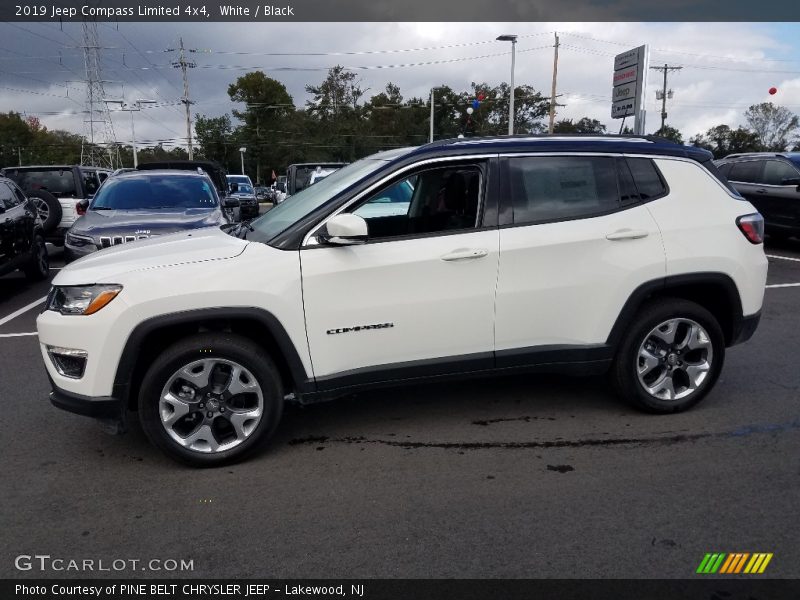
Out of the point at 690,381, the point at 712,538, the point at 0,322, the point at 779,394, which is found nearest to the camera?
the point at 712,538

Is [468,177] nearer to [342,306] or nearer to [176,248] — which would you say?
[342,306]

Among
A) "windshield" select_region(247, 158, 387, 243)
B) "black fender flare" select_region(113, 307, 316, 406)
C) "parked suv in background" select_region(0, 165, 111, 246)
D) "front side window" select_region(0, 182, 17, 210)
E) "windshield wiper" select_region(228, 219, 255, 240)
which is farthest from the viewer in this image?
"parked suv in background" select_region(0, 165, 111, 246)

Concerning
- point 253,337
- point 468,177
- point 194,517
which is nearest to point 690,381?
point 468,177

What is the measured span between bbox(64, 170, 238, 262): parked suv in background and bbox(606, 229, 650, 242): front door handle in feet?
15.8

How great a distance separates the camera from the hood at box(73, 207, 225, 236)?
7.52 m

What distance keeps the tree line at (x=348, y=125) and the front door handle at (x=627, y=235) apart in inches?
1171

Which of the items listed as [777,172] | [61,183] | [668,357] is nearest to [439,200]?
[668,357]

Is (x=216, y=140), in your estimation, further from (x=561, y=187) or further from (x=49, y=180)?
(x=561, y=187)

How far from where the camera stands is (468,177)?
4.26m

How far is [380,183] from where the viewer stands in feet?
13.4

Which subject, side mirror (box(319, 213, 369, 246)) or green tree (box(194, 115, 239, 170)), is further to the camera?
green tree (box(194, 115, 239, 170))

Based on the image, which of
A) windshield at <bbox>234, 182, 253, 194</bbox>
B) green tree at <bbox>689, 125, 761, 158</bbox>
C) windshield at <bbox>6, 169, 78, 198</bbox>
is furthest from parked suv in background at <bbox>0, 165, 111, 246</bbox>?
green tree at <bbox>689, 125, 761, 158</bbox>

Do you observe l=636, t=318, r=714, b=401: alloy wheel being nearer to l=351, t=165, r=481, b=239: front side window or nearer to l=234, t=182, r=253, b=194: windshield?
l=351, t=165, r=481, b=239: front side window

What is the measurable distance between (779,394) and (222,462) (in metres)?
4.10
